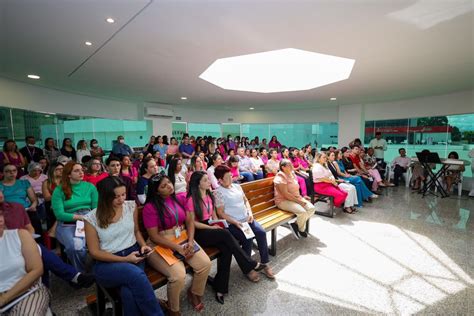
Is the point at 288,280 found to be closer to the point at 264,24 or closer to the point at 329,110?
the point at 264,24

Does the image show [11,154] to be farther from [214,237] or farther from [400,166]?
[400,166]

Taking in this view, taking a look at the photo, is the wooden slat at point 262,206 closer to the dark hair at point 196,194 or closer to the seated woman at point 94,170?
the dark hair at point 196,194

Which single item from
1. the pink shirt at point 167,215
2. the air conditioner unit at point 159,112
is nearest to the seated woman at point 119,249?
the pink shirt at point 167,215

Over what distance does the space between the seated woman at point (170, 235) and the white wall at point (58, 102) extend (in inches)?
247

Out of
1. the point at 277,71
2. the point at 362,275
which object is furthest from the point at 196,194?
the point at 277,71

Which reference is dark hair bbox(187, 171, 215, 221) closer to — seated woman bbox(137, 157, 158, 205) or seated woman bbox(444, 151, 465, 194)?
seated woman bbox(137, 157, 158, 205)

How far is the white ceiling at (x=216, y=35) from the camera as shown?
240 cm

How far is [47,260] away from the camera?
5.89 ft

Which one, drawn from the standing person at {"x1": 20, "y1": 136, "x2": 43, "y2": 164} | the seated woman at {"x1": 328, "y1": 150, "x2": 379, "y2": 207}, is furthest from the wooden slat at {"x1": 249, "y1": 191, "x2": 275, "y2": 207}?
the standing person at {"x1": 20, "y1": 136, "x2": 43, "y2": 164}

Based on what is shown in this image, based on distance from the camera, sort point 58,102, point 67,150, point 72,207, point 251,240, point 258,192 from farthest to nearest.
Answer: point 58,102, point 67,150, point 258,192, point 251,240, point 72,207

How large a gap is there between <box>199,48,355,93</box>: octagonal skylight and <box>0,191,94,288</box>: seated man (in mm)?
3860

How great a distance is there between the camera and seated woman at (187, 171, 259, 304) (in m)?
2.13

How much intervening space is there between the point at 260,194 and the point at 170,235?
1.61m

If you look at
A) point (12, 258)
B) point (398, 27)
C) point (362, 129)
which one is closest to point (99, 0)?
point (12, 258)
